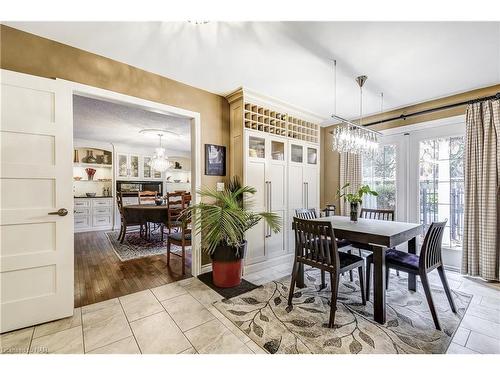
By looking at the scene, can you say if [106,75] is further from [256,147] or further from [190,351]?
[190,351]

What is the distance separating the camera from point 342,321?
192 cm

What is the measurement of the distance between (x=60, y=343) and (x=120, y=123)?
3.91 metres

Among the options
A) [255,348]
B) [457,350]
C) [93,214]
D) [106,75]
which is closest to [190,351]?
[255,348]

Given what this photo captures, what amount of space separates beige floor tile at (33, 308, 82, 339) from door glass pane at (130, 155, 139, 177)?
Result: 5.12 meters

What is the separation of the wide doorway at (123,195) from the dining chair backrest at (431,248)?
2.51m

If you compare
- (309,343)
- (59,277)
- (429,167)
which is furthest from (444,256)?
(59,277)

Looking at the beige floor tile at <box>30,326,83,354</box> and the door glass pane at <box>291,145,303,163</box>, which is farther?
the door glass pane at <box>291,145,303,163</box>

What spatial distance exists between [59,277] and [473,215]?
454cm

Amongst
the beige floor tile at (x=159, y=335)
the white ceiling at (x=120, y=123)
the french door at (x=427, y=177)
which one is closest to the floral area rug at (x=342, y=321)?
the beige floor tile at (x=159, y=335)

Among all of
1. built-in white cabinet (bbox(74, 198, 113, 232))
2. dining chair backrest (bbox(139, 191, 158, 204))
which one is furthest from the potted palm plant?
built-in white cabinet (bbox(74, 198, 113, 232))

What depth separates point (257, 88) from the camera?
2.96m

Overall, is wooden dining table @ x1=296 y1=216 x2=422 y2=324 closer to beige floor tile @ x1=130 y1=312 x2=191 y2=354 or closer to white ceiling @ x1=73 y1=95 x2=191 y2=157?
beige floor tile @ x1=130 y1=312 x2=191 y2=354

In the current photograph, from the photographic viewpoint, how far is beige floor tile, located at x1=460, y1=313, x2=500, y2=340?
176cm

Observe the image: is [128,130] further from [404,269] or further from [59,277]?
[404,269]
